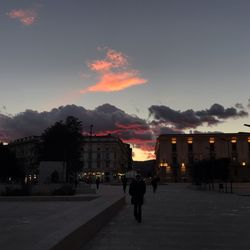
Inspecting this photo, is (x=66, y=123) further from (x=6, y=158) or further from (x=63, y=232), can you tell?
(x=63, y=232)

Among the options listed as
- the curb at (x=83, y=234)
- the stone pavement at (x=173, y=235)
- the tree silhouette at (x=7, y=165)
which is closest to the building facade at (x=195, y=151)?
the tree silhouette at (x=7, y=165)

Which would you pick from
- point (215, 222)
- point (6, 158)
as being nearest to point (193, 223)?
point (215, 222)

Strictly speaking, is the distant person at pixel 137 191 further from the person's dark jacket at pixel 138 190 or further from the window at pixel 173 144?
the window at pixel 173 144

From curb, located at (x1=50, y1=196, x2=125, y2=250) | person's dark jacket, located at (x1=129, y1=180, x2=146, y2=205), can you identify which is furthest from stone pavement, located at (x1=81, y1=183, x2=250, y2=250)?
person's dark jacket, located at (x1=129, y1=180, x2=146, y2=205)

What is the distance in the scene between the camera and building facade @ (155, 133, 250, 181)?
135375 mm

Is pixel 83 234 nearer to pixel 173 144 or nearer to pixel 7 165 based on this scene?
pixel 7 165

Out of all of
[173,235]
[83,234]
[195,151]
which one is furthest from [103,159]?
[83,234]

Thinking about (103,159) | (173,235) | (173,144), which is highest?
(173,144)

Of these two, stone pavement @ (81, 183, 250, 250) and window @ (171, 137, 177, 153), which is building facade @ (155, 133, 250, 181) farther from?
stone pavement @ (81, 183, 250, 250)

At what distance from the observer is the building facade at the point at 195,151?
135 m

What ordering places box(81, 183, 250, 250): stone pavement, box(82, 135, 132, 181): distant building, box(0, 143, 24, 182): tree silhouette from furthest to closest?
box(82, 135, 132, 181): distant building
box(0, 143, 24, 182): tree silhouette
box(81, 183, 250, 250): stone pavement

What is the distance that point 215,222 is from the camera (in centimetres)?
1588

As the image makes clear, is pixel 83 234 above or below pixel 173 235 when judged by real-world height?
above

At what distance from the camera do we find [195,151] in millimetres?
139250
